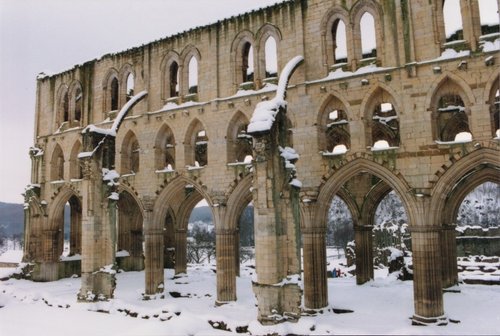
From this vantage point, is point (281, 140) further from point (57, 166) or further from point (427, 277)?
point (57, 166)

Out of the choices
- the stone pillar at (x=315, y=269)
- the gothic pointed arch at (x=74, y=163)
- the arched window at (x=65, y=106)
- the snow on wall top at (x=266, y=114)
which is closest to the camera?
the snow on wall top at (x=266, y=114)

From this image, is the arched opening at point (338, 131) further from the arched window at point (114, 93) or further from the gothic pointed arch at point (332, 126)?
the arched window at point (114, 93)

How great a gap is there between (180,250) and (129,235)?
358cm

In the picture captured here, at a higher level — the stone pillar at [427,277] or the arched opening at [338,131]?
the arched opening at [338,131]

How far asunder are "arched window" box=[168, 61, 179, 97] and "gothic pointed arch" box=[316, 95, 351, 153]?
6.53 m

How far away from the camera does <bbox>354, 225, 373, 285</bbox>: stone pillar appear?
61.7 feet

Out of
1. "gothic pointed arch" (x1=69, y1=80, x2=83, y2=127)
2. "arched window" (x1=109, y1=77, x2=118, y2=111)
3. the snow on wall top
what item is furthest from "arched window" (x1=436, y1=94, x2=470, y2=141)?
"gothic pointed arch" (x1=69, y1=80, x2=83, y2=127)

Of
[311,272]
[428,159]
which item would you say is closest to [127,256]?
[311,272]

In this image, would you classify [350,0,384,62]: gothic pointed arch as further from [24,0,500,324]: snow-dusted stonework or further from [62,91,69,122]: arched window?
[62,91,69,122]: arched window

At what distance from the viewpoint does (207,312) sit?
47.5ft

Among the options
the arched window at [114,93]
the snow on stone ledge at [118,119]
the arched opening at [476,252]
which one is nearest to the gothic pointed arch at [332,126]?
the arched opening at [476,252]

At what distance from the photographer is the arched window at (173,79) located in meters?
18.7

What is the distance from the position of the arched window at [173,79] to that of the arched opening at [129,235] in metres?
7.61

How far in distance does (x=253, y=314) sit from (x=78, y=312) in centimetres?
583
